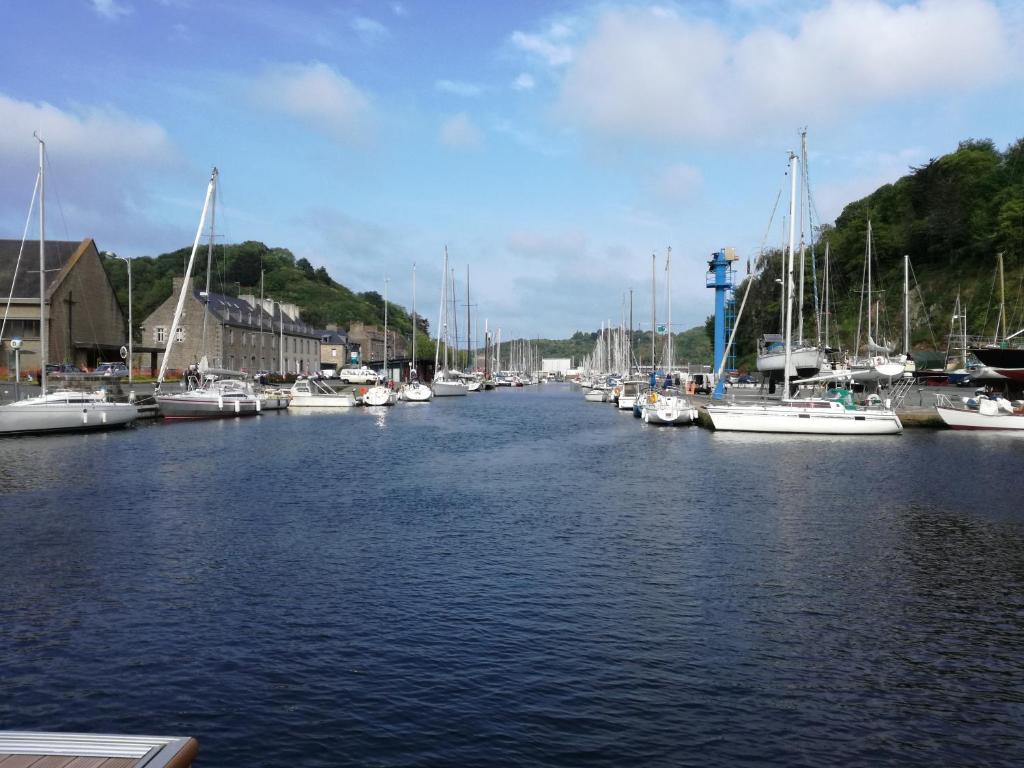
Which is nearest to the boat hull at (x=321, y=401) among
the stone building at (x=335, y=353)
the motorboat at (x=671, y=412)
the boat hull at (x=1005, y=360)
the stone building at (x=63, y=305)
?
the stone building at (x=63, y=305)

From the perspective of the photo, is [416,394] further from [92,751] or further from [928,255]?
[92,751]

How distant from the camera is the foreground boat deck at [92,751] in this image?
6.22 m

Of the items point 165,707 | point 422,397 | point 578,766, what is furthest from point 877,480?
point 422,397

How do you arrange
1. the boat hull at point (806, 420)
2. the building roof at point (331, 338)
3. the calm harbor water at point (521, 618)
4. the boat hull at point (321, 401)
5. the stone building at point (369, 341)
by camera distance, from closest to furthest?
1. the calm harbor water at point (521, 618)
2. the boat hull at point (806, 420)
3. the boat hull at point (321, 401)
4. the building roof at point (331, 338)
5. the stone building at point (369, 341)

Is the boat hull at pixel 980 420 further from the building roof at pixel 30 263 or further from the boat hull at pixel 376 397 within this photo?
the building roof at pixel 30 263

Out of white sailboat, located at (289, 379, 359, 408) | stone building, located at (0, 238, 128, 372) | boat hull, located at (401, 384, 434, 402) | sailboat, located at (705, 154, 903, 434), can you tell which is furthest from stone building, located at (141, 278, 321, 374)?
sailboat, located at (705, 154, 903, 434)

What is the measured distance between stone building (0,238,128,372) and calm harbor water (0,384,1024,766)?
54.5 m

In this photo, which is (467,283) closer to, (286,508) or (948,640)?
A: (286,508)

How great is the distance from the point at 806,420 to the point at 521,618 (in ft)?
128

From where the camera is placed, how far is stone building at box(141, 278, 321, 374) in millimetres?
94938

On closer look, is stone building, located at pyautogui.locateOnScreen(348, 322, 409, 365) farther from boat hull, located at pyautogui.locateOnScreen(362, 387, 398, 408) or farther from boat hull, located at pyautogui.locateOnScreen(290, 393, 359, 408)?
boat hull, located at pyautogui.locateOnScreen(290, 393, 359, 408)

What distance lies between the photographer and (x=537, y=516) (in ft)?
80.3

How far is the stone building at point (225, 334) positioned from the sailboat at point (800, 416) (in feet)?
185

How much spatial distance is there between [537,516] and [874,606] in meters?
10.9
